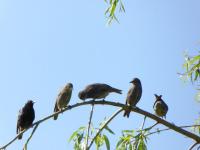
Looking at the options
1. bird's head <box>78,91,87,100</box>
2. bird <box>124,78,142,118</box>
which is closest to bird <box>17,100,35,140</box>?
bird's head <box>78,91,87,100</box>

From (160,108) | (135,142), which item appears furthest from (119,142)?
(160,108)

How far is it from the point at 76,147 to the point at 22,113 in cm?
169

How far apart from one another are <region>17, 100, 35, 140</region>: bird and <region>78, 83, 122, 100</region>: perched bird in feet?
2.27

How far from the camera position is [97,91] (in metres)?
6.71

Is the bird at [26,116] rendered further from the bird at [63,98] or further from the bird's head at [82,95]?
the bird's head at [82,95]

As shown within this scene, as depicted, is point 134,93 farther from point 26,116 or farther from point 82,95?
point 26,116

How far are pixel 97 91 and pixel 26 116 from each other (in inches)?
37.1

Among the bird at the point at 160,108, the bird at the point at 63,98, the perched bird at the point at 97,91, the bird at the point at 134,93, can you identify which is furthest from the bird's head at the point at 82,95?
the bird at the point at 160,108

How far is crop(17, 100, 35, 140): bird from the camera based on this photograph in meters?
6.41

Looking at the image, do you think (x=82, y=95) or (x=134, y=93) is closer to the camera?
(x=134, y=93)

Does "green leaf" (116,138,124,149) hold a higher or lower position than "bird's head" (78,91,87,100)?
lower

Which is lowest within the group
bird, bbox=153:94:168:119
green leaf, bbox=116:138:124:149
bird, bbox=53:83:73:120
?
green leaf, bbox=116:138:124:149

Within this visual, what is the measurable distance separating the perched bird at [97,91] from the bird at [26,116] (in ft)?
2.27

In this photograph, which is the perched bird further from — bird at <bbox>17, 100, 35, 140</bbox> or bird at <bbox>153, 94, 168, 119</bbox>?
bird at <bbox>153, 94, 168, 119</bbox>
